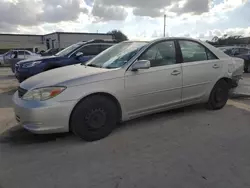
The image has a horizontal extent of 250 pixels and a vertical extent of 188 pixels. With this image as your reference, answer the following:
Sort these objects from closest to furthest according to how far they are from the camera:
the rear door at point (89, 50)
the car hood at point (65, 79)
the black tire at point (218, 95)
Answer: the car hood at point (65, 79), the black tire at point (218, 95), the rear door at point (89, 50)

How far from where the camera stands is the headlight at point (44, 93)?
3562 mm

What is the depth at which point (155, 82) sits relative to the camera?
430cm

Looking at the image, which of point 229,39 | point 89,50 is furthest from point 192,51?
point 229,39

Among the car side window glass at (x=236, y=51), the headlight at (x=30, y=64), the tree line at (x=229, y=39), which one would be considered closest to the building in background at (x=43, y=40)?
the tree line at (x=229, y=39)

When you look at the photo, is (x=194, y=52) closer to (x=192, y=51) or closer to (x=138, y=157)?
(x=192, y=51)

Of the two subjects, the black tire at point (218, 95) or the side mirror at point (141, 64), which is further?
the black tire at point (218, 95)

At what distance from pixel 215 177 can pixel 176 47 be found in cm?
255

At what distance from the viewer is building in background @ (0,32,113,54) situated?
43.5 m

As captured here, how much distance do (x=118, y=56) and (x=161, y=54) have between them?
75cm

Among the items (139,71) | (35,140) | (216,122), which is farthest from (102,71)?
(216,122)

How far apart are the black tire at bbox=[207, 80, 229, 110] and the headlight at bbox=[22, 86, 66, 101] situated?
10.3ft

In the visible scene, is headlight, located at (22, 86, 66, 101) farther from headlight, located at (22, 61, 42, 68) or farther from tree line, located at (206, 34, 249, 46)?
tree line, located at (206, 34, 249, 46)

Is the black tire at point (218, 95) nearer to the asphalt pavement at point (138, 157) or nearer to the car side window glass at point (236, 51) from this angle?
the asphalt pavement at point (138, 157)

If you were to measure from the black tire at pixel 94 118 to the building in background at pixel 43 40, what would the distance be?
127ft
